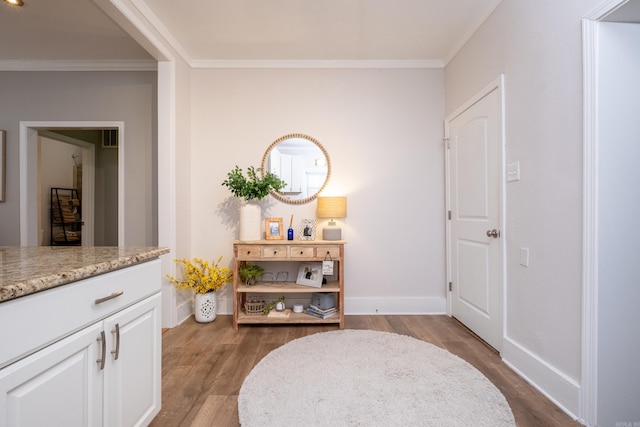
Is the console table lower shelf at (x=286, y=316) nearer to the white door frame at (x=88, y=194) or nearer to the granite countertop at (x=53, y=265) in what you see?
the granite countertop at (x=53, y=265)

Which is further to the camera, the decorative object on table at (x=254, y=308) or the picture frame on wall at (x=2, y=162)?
the picture frame on wall at (x=2, y=162)

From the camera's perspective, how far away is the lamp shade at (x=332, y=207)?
9.38 ft

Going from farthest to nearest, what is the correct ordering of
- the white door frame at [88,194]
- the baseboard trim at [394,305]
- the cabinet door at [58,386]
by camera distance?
the white door frame at [88,194]
the baseboard trim at [394,305]
the cabinet door at [58,386]

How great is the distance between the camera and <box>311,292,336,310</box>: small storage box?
2.84 m

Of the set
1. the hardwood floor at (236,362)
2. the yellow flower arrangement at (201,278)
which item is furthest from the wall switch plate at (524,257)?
the yellow flower arrangement at (201,278)

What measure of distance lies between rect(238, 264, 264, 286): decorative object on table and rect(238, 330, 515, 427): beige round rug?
765mm

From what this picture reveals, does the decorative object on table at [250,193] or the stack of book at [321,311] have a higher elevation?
the decorative object on table at [250,193]

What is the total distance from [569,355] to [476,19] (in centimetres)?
250

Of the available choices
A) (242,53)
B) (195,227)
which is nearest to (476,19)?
(242,53)

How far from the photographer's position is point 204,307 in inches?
113

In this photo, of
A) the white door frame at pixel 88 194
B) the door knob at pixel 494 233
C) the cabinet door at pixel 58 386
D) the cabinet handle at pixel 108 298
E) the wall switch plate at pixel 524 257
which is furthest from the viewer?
the white door frame at pixel 88 194

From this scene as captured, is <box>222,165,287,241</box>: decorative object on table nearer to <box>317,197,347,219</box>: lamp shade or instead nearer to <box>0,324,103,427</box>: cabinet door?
<box>317,197,347,219</box>: lamp shade

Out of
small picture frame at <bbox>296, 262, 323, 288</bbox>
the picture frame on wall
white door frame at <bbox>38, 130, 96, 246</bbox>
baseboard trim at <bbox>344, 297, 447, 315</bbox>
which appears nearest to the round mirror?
small picture frame at <bbox>296, 262, 323, 288</bbox>

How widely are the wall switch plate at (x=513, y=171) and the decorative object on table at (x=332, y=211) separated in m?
1.35
